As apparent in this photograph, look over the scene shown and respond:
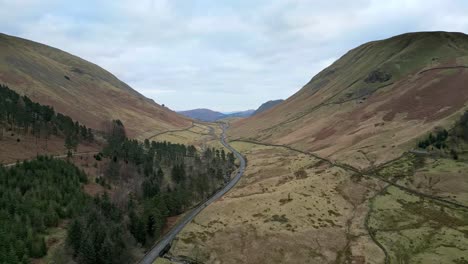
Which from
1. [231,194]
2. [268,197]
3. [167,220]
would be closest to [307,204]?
[268,197]

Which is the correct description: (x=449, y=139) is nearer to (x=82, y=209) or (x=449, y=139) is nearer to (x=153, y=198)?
(x=153, y=198)

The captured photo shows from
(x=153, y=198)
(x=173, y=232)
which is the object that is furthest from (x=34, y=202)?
(x=173, y=232)

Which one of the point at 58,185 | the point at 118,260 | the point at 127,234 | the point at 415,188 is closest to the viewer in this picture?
the point at 118,260

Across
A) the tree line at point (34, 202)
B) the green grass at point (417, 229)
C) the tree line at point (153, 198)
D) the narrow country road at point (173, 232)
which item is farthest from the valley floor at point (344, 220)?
the tree line at point (34, 202)

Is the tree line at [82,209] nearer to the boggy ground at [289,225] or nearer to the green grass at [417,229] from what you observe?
the boggy ground at [289,225]

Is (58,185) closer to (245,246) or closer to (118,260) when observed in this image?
(118,260)

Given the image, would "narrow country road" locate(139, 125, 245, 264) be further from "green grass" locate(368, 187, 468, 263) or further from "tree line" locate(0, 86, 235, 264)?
"green grass" locate(368, 187, 468, 263)

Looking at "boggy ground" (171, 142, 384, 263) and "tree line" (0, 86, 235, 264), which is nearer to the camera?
"tree line" (0, 86, 235, 264)

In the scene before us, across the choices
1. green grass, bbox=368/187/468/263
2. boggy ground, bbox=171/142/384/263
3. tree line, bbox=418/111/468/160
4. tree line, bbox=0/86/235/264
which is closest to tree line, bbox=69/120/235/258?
tree line, bbox=0/86/235/264
